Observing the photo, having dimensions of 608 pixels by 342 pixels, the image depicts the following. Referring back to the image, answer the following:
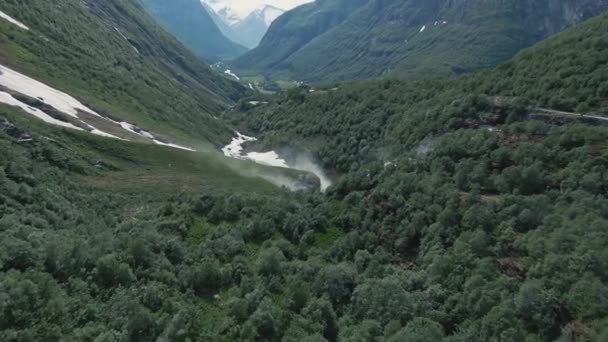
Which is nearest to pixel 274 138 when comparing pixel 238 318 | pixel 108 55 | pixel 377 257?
pixel 108 55

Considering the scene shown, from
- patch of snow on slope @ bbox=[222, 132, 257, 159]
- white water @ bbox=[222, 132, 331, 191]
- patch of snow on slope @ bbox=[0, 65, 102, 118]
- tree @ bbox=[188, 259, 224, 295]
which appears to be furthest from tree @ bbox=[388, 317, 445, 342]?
patch of snow on slope @ bbox=[222, 132, 257, 159]

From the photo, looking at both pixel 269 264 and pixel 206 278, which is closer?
pixel 206 278

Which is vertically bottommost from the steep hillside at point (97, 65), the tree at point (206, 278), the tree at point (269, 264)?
the tree at point (206, 278)

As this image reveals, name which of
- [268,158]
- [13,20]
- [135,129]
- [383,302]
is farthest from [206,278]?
[13,20]

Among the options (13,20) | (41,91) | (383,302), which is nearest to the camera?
(383,302)

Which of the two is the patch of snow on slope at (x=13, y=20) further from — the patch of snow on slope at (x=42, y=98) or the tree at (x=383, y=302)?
the tree at (x=383, y=302)

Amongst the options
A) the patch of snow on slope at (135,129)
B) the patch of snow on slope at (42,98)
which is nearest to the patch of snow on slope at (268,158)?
the patch of snow on slope at (135,129)

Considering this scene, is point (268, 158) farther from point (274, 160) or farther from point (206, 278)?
point (206, 278)
